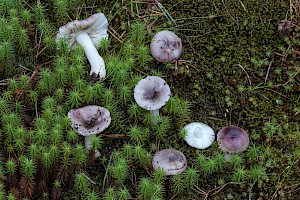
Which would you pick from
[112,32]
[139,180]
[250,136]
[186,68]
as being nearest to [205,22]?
[186,68]

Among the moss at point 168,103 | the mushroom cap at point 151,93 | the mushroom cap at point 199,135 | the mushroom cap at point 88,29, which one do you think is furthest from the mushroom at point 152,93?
the mushroom cap at point 88,29

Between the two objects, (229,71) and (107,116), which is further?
(229,71)

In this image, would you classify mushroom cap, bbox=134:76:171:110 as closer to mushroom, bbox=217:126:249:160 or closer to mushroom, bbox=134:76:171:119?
mushroom, bbox=134:76:171:119

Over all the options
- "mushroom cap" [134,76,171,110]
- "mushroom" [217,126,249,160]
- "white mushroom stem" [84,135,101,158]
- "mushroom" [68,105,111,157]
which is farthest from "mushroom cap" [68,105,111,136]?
"mushroom" [217,126,249,160]

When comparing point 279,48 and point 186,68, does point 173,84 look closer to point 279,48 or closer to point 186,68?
point 186,68

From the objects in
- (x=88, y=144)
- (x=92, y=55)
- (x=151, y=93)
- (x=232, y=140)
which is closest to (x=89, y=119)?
(x=88, y=144)

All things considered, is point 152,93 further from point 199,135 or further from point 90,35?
point 90,35
